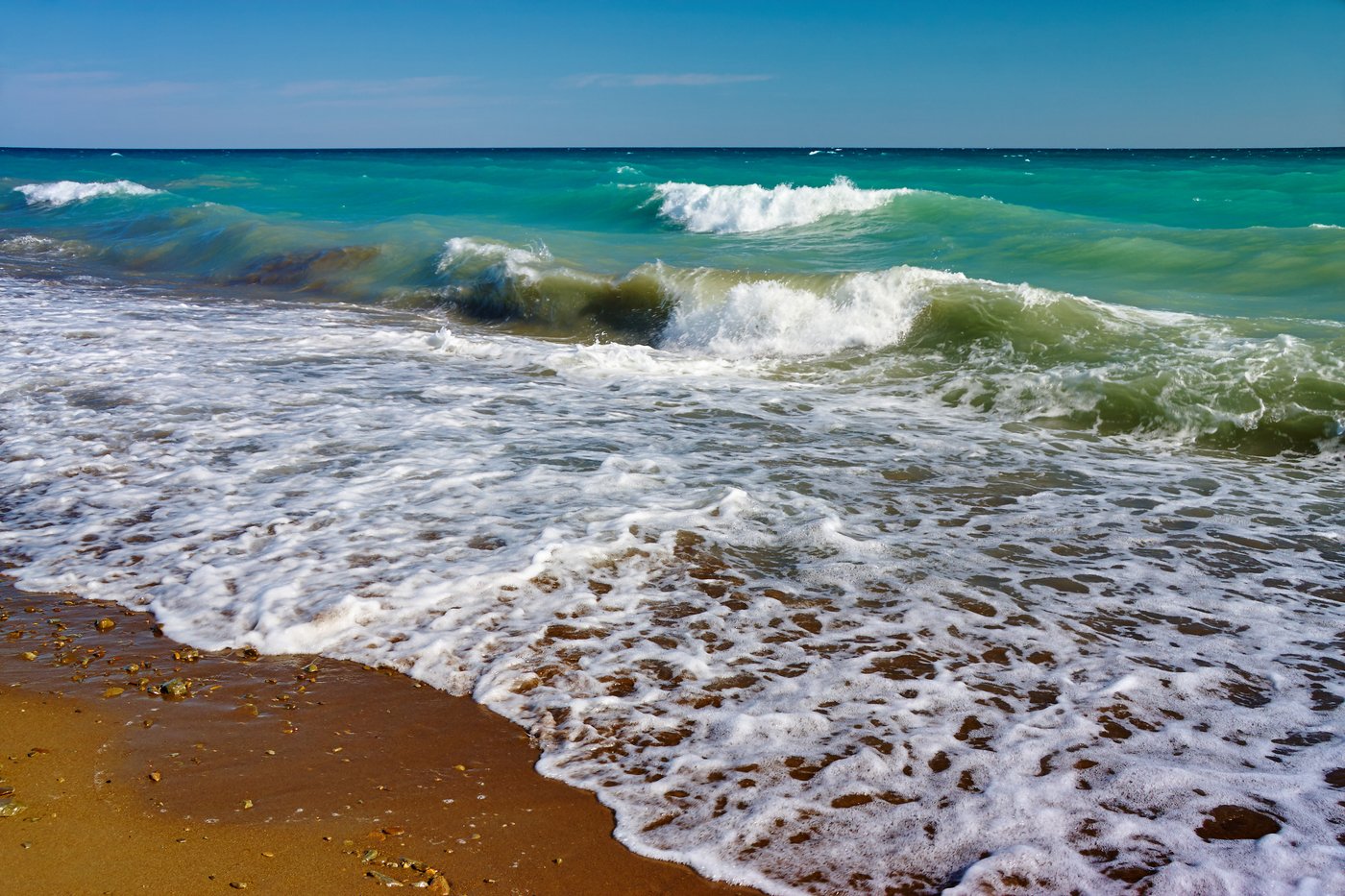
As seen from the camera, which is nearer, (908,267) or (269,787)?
(269,787)

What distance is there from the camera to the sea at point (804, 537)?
2826 mm

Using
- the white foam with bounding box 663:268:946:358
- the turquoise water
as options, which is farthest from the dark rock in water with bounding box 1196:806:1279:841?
the turquoise water

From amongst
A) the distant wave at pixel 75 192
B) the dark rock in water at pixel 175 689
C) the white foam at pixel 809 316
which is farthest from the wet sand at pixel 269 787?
the distant wave at pixel 75 192

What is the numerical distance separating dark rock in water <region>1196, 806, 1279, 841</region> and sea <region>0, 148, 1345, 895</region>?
0.04 ft

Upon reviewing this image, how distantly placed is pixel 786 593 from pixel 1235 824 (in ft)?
6.19

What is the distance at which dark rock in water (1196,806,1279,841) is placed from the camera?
8.71ft

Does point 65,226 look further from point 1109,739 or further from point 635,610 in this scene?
point 1109,739

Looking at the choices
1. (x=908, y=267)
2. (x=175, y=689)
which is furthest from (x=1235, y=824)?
(x=908, y=267)

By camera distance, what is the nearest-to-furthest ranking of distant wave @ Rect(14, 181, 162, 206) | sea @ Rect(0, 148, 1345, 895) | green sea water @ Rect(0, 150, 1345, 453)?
sea @ Rect(0, 148, 1345, 895) < green sea water @ Rect(0, 150, 1345, 453) < distant wave @ Rect(14, 181, 162, 206)

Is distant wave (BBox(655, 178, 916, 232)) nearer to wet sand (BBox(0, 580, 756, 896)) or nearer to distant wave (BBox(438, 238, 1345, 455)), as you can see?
→ distant wave (BBox(438, 238, 1345, 455))

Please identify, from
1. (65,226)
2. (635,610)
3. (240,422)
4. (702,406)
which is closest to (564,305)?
(702,406)

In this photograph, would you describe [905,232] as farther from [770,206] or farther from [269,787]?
[269,787]

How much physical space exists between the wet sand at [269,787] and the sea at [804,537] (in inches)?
6.5

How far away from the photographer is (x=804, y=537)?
15.8 ft
